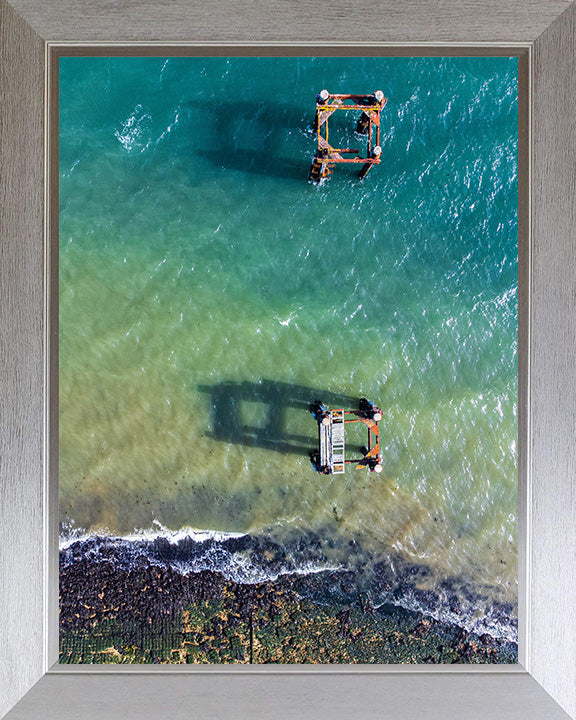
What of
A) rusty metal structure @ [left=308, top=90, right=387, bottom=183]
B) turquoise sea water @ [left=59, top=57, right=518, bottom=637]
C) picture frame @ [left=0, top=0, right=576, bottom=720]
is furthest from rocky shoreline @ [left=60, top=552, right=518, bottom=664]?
rusty metal structure @ [left=308, top=90, right=387, bottom=183]

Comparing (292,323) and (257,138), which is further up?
(257,138)

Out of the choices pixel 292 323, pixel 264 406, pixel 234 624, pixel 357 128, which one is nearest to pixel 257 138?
pixel 357 128

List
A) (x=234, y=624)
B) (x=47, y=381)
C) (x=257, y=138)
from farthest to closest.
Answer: (x=257, y=138) < (x=234, y=624) < (x=47, y=381)

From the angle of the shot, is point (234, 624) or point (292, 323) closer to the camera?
point (234, 624)

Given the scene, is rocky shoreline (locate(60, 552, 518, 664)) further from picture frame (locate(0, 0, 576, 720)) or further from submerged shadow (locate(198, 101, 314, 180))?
submerged shadow (locate(198, 101, 314, 180))

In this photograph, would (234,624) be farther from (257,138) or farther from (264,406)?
(257,138)

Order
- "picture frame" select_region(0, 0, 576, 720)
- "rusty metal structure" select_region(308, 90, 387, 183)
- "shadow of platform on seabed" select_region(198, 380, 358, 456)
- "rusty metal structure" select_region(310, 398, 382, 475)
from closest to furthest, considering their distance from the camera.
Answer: "picture frame" select_region(0, 0, 576, 720), "rusty metal structure" select_region(308, 90, 387, 183), "rusty metal structure" select_region(310, 398, 382, 475), "shadow of platform on seabed" select_region(198, 380, 358, 456)
